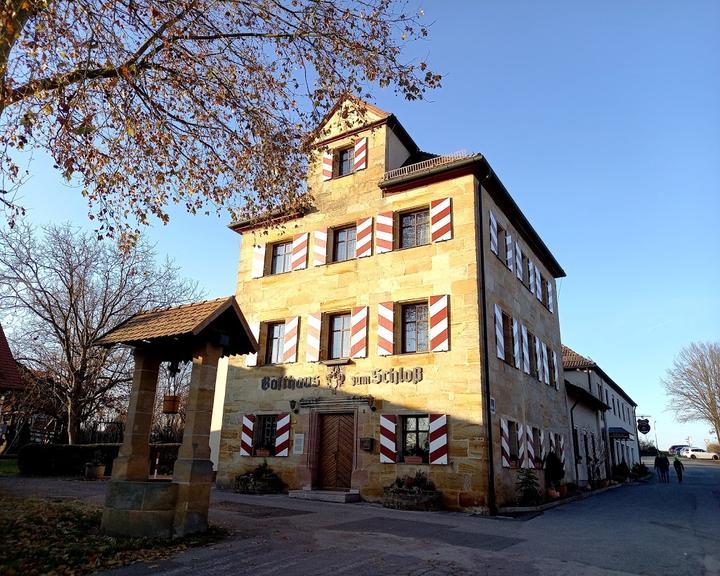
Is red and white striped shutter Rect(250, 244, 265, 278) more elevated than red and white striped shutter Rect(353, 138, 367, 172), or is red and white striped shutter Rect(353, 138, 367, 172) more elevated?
red and white striped shutter Rect(353, 138, 367, 172)

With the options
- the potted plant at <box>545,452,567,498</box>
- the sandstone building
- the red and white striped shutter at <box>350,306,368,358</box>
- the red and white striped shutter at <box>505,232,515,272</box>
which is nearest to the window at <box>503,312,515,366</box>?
the sandstone building

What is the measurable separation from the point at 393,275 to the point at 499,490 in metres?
6.33

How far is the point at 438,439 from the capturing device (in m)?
13.3

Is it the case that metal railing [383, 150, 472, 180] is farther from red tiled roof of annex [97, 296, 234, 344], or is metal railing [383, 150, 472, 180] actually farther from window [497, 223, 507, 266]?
red tiled roof of annex [97, 296, 234, 344]

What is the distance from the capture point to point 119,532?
23.2 feet

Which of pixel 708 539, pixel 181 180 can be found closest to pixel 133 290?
pixel 181 180

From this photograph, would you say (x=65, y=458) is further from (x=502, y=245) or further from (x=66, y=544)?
(x=502, y=245)

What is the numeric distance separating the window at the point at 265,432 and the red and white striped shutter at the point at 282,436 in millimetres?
Answer: 453

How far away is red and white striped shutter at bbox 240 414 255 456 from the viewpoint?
54.0 ft

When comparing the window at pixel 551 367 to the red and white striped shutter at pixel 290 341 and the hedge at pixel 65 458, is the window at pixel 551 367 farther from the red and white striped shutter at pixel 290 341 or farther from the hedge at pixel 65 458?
the hedge at pixel 65 458

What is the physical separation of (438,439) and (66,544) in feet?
29.0

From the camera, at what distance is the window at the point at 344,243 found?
16.8 meters

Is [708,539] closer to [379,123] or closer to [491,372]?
[491,372]

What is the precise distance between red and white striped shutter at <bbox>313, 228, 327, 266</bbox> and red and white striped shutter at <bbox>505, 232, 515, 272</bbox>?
5.85m
